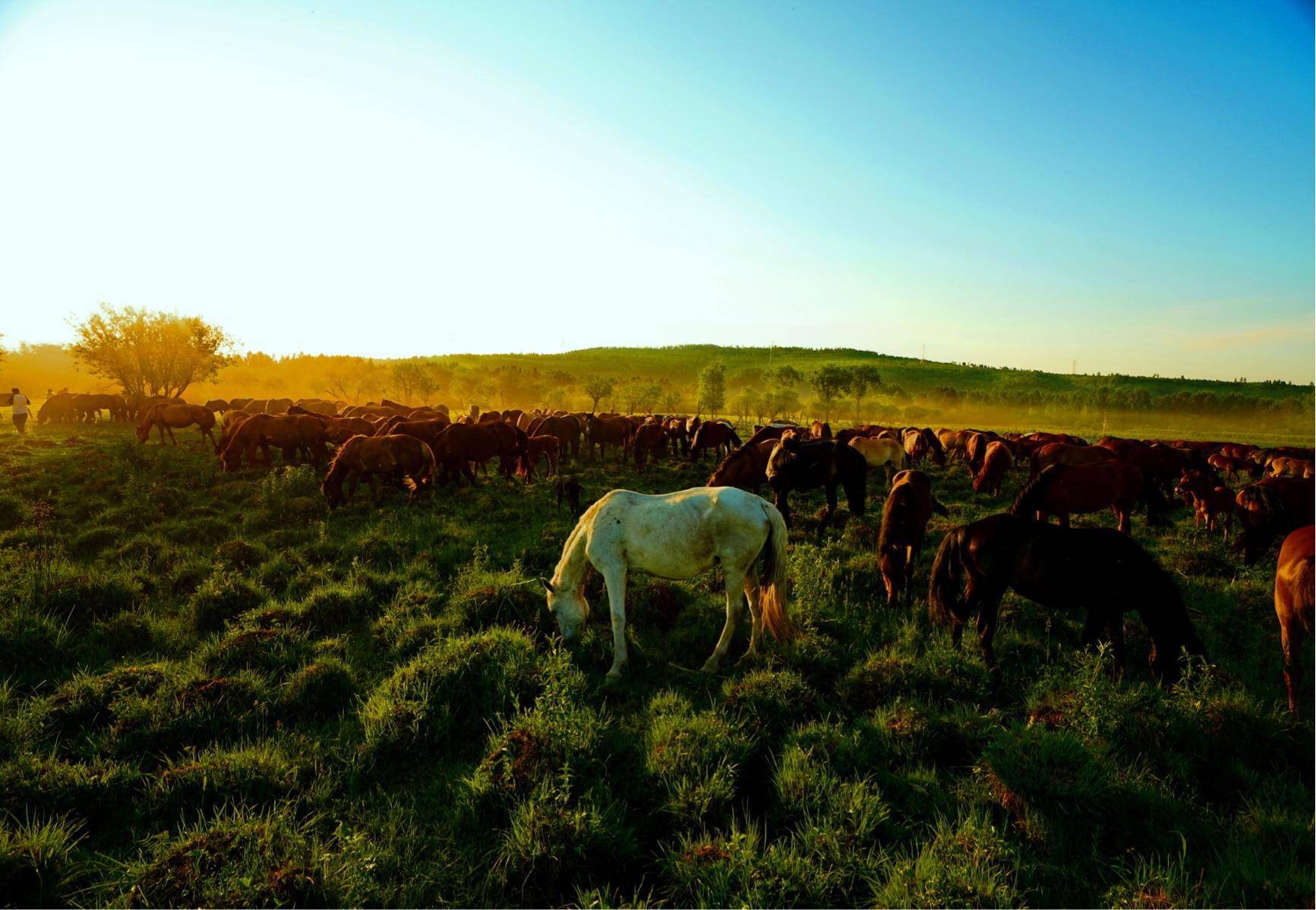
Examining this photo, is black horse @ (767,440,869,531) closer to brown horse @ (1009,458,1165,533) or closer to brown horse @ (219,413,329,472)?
brown horse @ (1009,458,1165,533)

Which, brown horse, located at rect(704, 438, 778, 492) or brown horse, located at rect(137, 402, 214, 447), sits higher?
brown horse, located at rect(137, 402, 214, 447)

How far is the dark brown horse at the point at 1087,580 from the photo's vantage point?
532 centimetres

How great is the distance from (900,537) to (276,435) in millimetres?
19176

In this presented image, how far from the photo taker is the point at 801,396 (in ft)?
452

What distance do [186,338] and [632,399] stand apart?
47124mm

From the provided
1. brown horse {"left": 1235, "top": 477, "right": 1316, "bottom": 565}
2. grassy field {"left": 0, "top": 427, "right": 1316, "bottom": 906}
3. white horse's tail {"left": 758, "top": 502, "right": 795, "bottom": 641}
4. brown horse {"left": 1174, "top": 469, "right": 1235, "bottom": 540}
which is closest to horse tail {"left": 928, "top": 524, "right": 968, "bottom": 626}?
grassy field {"left": 0, "top": 427, "right": 1316, "bottom": 906}

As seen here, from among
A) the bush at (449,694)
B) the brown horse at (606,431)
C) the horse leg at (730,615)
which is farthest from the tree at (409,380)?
the horse leg at (730,615)

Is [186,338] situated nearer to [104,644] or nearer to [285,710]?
[104,644]

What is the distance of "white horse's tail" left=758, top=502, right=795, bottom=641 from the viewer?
6.18 metres

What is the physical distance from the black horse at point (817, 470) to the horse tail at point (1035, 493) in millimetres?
2946

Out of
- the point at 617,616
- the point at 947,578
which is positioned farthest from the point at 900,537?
the point at 617,616

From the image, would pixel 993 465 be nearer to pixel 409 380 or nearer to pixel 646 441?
pixel 646 441

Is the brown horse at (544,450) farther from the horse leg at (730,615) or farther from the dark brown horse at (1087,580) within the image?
the dark brown horse at (1087,580)

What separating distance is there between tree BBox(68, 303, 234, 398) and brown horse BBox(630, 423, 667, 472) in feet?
143
